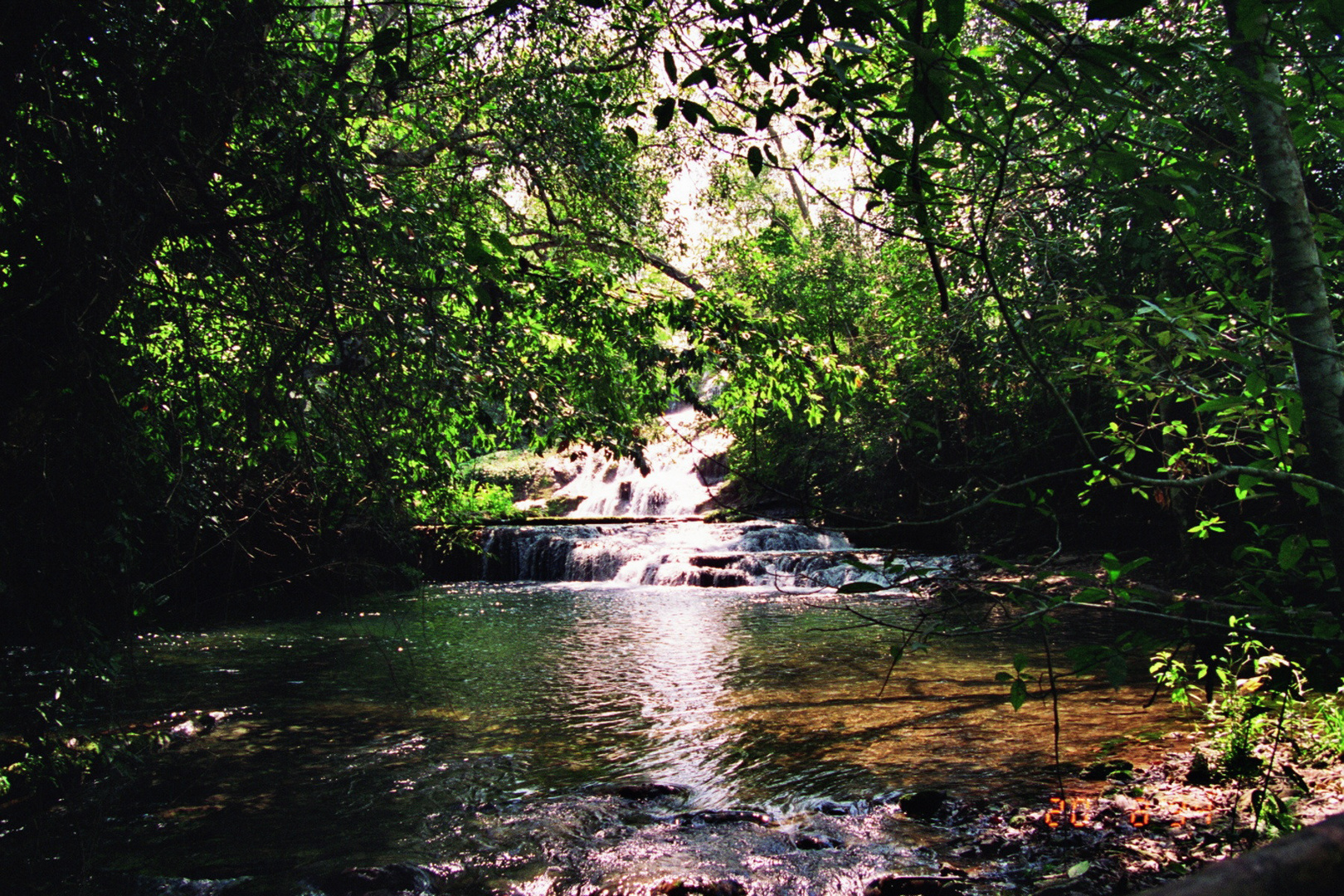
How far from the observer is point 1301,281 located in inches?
83.3

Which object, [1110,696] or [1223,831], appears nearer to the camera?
[1223,831]

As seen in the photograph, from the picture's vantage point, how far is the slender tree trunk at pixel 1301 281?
203cm

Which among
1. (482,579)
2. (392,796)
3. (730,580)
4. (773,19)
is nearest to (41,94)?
(773,19)

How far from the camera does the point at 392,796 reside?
4926 millimetres

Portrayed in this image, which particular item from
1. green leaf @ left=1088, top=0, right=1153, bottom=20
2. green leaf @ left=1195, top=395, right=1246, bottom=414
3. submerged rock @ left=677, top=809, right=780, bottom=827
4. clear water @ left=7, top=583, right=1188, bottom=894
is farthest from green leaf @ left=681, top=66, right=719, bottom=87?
submerged rock @ left=677, top=809, right=780, bottom=827

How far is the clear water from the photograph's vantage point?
13.5ft

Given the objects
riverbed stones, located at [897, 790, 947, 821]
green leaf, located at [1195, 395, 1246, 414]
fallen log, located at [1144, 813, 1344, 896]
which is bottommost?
riverbed stones, located at [897, 790, 947, 821]

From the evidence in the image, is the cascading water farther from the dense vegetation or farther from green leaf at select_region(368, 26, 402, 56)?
green leaf at select_region(368, 26, 402, 56)

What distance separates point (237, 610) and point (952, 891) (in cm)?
1211

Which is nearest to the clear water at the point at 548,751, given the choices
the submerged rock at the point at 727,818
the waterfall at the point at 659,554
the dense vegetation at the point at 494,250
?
the submerged rock at the point at 727,818

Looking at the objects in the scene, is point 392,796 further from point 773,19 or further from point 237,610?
point 237,610

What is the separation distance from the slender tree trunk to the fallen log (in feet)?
A: 6.06
